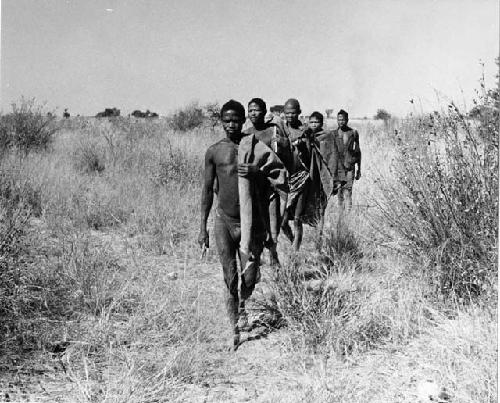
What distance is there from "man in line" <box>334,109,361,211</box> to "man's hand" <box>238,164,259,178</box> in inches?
181

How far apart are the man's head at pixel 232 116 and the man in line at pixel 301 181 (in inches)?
78.9

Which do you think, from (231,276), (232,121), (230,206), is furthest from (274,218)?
(232,121)

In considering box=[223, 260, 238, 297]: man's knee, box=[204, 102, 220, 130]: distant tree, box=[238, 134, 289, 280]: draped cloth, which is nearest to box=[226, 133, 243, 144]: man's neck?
box=[238, 134, 289, 280]: draped cloth

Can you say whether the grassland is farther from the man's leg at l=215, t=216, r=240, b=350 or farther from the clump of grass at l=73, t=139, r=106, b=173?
the clump of grass at l=73, t=139, r=106, b=173

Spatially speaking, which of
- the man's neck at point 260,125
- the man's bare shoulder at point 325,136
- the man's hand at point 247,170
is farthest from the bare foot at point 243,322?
the man's bare shoulder at point 325,136

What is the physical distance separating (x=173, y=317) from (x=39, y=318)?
1014 mm

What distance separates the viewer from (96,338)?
3.45m

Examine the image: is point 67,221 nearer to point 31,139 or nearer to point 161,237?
point 161,237

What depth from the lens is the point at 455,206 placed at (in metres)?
3.87

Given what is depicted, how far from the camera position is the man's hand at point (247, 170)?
343 cm

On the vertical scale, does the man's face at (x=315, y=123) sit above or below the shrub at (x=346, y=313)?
above

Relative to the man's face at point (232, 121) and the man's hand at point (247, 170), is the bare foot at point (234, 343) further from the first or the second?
the man's face at point (232, 121)

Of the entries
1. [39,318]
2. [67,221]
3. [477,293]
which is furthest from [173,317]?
[67,221]

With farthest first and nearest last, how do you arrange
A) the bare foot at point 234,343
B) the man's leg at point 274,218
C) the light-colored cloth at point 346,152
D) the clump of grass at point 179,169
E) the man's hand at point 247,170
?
the clump of grass at point 179,169 < the light-colored cloth at point 346,152 < the man's leg at point 274,218 < the bare foot at point 234,343 < the man's hand at point 247,170
